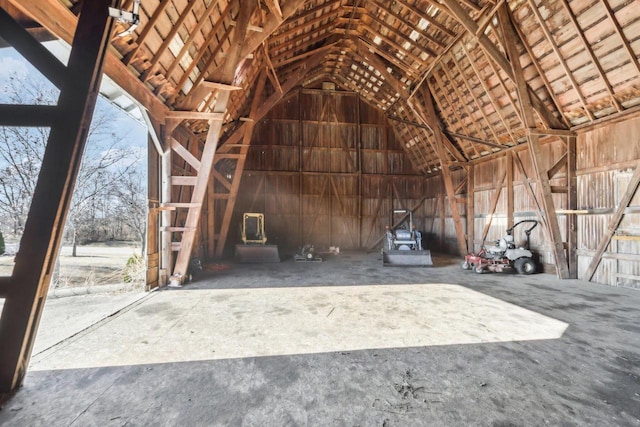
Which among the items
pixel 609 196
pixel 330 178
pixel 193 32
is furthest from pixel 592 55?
pixel 330 178

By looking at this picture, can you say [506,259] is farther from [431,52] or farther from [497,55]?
[431,52]

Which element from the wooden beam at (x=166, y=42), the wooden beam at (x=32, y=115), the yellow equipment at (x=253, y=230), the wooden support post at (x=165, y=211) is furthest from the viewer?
the yellow equipment at (x=253, y=230)

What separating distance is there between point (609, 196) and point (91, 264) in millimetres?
16661

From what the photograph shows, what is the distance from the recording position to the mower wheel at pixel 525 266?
22.2 ft

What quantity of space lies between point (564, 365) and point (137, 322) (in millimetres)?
4865

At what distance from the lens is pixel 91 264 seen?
35.1ft

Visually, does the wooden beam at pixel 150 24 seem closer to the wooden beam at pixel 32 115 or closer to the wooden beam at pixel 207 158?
the wooden beam at pixel 207 158

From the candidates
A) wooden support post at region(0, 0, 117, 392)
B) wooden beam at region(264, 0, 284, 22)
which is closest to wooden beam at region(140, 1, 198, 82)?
wooden beam at region(264, 0, 284, 22)

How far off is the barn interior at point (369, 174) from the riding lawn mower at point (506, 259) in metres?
0.41

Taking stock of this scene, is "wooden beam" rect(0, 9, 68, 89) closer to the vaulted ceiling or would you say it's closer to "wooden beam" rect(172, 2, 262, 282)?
the vaulted ceiling

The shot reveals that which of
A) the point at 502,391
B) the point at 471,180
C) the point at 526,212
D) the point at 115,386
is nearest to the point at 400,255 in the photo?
the point at 526,212

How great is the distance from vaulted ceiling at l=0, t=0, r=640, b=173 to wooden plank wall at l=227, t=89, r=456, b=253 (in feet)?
7.70

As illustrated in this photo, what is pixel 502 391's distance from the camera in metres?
2.09

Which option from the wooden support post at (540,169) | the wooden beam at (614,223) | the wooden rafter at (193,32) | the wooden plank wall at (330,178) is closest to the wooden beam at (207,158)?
the wooden rafter at (193,32)
